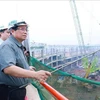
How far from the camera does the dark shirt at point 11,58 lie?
1.34 metres

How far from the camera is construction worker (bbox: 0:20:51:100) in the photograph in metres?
1.28

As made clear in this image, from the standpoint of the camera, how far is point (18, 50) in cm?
149

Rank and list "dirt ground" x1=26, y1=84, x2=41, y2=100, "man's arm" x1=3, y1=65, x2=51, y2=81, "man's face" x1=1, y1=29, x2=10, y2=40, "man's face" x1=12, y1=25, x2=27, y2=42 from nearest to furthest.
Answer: "man's arm" x1=3, y1=65, x2=51, y2=81 < "man's face" x1=12, y1=25, x2=27, y2=42 < "dirt ground" x1=26, y1=84, x2=41, y2=100 < "man's face" x1=1, y1=29, x2=10, y2=40

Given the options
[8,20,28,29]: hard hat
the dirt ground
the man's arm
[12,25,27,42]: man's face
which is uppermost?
[8,20,28,29]: hard hat

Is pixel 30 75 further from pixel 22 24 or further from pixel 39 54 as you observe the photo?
pixel 39 54

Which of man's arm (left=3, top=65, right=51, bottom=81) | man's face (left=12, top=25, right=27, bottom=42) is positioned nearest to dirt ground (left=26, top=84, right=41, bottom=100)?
man's face (left=12, top=25, right=27, bottom=42)

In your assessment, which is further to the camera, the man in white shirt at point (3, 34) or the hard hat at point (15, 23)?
the man in white shirt at point (3, 34)

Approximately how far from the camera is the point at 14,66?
129cm

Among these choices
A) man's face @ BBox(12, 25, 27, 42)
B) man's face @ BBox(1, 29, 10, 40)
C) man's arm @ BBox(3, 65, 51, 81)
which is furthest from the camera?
man's face @ BBox(1, 29, 10, 40)

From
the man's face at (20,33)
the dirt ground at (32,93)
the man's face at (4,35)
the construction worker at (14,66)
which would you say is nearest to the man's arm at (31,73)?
the construction worker at (14,66)

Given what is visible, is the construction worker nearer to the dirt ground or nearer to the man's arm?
the man's arm

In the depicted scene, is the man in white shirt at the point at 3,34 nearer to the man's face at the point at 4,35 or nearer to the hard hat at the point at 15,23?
the man's face at the point at 4,35

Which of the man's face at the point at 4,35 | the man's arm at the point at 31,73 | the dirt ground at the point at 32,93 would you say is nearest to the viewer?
the man's arm at the point at 31,73

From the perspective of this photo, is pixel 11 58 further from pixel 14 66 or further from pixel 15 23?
pixel 15 23
